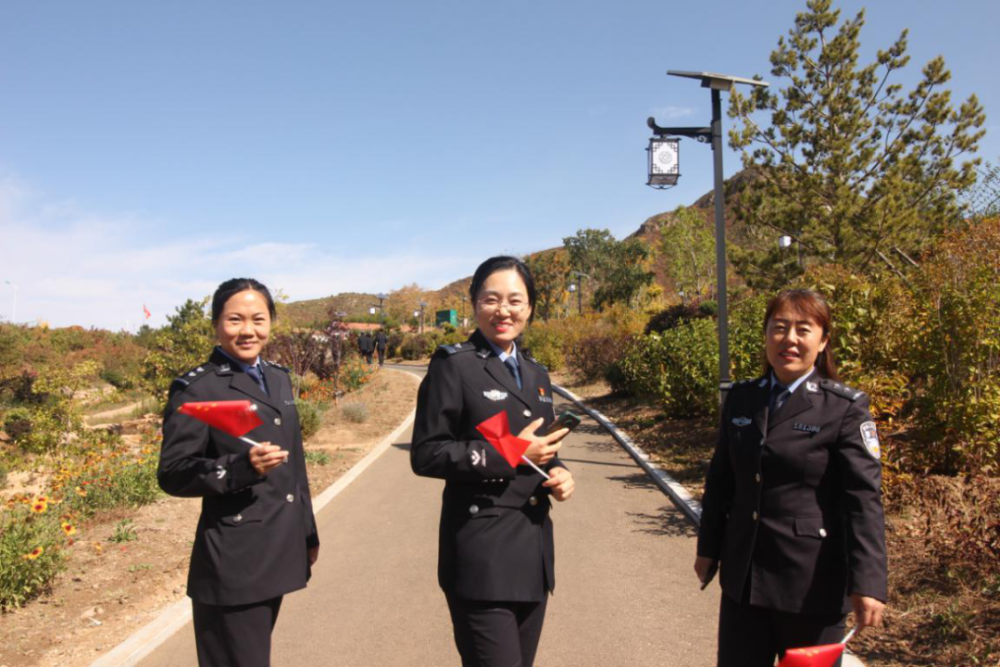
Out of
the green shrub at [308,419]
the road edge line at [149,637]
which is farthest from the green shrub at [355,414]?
the road edge line at [149,637]

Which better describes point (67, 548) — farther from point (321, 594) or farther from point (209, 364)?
point (209, 364)

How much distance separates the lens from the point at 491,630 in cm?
238

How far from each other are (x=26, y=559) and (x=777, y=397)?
15.7 feet

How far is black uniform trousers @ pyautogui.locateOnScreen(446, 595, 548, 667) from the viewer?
2.36 metres

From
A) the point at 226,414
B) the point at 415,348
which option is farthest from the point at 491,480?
the point at 415,348

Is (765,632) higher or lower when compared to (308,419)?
higher

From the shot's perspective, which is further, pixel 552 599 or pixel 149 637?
pixel 552 599

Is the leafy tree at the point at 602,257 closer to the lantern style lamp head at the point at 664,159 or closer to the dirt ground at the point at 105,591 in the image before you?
the lantern style lamp head at the point at 664,159

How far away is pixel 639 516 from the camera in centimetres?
739

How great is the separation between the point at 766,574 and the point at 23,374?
64.7 ft

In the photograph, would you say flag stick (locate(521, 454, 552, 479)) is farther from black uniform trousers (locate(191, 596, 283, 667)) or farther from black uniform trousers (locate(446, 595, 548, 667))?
black uniform trousers (locate(191, 596, 283, 667))

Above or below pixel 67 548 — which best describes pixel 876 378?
above

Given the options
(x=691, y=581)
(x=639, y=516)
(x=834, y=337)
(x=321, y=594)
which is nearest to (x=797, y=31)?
(x=834, y=337)

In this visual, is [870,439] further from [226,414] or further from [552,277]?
[552,277]
